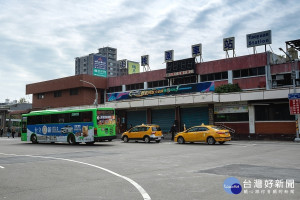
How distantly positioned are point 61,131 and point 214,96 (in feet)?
Result: 53.9

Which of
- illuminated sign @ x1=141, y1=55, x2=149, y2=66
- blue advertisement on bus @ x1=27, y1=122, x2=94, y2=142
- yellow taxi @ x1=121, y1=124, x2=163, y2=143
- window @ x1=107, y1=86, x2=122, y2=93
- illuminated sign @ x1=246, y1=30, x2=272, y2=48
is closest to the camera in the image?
blue advertisement on bus @ x1=27, y1=122, x2=94, y2=142

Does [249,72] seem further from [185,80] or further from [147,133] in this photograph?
[147,133]

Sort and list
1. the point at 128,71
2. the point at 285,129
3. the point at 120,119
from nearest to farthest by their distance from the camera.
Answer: the point at 285,129 < the point at 120,119 < the point at 128,71

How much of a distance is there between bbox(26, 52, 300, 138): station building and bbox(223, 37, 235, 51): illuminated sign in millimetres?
2384

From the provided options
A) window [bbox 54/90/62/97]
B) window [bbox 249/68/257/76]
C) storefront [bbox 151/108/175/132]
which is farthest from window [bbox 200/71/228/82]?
window [bbox 54/90/62/97]

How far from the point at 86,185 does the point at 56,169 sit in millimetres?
3556

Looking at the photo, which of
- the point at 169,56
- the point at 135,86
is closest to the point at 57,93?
the point at 135,86

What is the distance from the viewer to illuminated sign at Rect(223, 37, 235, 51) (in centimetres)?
4075

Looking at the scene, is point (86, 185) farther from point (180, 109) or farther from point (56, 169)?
point (180, 109)

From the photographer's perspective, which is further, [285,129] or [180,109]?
[180,109]

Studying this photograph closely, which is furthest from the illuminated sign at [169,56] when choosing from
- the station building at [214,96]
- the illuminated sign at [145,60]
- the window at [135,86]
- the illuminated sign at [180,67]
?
the window at [135,86]

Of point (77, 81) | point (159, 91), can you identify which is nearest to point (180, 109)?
point (159, 91)

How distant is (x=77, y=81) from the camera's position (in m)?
50.5

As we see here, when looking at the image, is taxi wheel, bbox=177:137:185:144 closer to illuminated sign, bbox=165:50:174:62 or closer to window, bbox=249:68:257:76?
window, bbox=249:68:257:76
